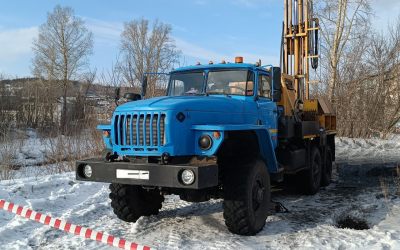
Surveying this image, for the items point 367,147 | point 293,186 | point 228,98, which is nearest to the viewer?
point 228,98

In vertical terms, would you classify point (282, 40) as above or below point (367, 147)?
above

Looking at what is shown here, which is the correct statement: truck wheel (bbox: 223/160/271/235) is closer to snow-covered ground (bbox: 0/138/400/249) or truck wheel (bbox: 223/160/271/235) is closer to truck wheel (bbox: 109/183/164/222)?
snow-covered ground (bbox: 0/138/400/249)

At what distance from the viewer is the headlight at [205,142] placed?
17.3 feet

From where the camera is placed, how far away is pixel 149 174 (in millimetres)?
5070

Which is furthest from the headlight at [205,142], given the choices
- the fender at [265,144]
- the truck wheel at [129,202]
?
the truck wheel at [129,202]

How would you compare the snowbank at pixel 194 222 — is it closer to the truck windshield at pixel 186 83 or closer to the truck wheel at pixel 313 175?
the truck wheel at pixel 313 175

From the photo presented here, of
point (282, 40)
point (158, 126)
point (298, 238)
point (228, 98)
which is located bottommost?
point (298, 238)

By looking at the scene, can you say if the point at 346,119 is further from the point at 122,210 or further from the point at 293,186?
the point at 122,210

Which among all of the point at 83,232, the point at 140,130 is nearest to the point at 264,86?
the point at 140,130

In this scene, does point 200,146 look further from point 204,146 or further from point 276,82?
point 276,82

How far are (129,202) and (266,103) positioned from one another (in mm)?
2719

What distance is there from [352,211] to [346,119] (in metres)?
17.0

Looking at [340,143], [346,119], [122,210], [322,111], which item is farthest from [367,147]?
[122,210]

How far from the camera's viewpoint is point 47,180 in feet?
28.9
